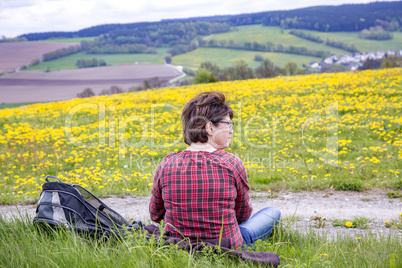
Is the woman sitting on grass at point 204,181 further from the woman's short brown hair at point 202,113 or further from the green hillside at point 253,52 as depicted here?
the green hillside at point 253,52

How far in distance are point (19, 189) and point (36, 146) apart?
12.0 ft

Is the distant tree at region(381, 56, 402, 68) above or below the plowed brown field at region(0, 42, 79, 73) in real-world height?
below

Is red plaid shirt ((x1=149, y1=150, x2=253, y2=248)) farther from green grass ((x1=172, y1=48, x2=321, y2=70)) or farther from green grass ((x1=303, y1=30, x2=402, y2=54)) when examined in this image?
green grass ((x1=303, y1=30, x2=402, y2=54))

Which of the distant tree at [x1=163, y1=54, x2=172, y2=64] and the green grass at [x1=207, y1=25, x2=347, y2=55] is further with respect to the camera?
the green grass at [x1=207, y1=25, x2=347, y2=55]

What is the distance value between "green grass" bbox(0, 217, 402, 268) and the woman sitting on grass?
0.73 feet

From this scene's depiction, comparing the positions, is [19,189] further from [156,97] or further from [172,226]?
[156,97]

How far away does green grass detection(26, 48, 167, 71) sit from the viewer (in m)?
35.0

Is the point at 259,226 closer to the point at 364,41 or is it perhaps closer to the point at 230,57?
the point at 230,57

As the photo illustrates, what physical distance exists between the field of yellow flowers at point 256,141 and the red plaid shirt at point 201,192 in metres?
3.99

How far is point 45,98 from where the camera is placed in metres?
23.3

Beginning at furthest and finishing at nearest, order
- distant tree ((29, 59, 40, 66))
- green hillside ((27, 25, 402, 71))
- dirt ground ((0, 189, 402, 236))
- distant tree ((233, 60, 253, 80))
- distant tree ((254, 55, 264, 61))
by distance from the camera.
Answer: distant tree ((254, 55, 264, 61)) → green hillside ((27, 25, 402, 71)) → distant tree ((233, 60, 253, 80)) → distant tree ((29, 59, 40, 66)) → dirt ground ((0, 189, 402, 236))

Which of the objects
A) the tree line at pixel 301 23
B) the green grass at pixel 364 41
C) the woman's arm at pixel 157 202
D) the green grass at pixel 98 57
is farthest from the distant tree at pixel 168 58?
the woman's arm at pixel 157 202

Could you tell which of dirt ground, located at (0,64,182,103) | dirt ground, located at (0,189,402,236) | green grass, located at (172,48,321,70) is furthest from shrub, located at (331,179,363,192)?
green grass, located at (172,48,321,70)

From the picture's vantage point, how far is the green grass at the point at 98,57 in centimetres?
3500
